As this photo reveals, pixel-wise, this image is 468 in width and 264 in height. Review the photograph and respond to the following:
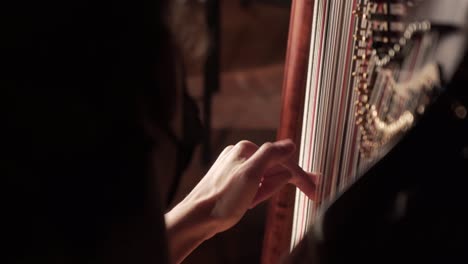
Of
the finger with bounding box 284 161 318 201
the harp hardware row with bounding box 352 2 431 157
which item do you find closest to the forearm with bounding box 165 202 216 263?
the finger with bounding box 284 161 318 201

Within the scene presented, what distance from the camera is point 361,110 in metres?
0.87

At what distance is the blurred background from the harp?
19cm

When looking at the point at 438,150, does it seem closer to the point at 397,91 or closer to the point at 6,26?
the point at 397,91

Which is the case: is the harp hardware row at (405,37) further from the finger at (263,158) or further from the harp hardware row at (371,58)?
the finger at (263,158)

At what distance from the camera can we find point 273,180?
2.78ft

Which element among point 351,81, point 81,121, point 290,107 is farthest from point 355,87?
point 81,121

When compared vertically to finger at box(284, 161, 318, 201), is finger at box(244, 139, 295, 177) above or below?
above

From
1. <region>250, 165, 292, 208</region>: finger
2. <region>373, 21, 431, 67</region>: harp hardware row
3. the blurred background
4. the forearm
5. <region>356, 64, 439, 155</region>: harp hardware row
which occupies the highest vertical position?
<region>373, 21, 431, 67</region>: harp hardware row

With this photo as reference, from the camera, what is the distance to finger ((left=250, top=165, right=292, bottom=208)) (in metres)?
0.84

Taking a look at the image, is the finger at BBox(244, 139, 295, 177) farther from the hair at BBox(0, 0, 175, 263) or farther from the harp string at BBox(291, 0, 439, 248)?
the hair at BBox(0, 0, 175, 263)

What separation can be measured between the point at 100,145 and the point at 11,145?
0.07 m

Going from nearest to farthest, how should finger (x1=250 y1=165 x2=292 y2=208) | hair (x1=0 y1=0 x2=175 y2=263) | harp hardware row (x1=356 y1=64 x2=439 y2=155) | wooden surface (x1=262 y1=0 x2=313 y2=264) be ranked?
hair (x1=0 y1=0 x2=175 y2=263), harp hardware row (x1=356 y1=64 x2=439 y2=155), finger (x1=250 y1=165 x2=292 y2=208), wooden surface (x1=262 y1=0 x2=313 y2=264)

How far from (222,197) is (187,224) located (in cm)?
6

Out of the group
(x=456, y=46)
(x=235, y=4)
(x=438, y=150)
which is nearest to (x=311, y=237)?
(x=438, y=150)
